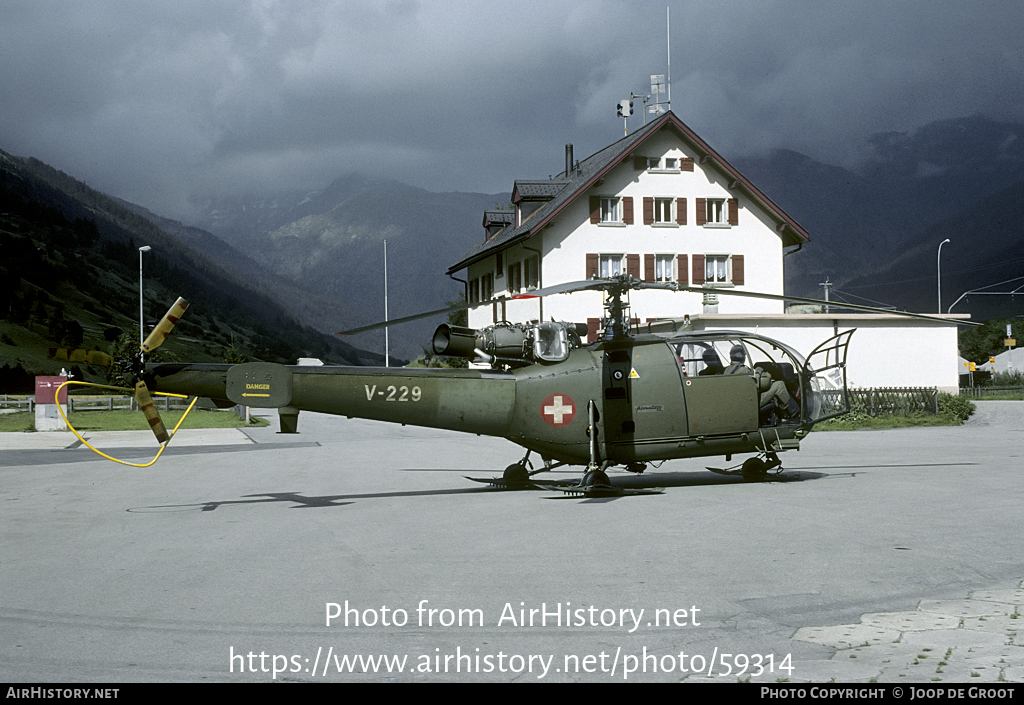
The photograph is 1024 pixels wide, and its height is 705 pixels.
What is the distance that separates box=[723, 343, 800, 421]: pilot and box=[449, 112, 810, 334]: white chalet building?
29291mm

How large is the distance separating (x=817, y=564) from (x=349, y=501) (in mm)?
7421

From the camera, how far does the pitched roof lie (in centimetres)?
4484

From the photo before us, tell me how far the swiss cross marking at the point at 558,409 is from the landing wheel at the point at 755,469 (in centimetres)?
358

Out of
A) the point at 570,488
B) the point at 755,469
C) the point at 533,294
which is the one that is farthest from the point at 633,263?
the point at 533,294

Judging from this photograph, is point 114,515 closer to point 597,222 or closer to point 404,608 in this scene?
point 404,608

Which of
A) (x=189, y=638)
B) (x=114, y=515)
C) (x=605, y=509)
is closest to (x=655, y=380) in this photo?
(x=605, y=509)

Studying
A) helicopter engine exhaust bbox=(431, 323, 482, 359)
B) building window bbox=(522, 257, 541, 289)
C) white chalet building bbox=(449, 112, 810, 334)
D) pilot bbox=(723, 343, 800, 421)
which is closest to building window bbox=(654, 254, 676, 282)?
white chalet building bbox=(449, 112, 810, 334)

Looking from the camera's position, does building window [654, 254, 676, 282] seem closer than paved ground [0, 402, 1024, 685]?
No

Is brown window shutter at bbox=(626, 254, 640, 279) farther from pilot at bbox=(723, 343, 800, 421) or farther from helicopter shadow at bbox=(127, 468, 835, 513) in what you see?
pilot at bbox=(723, 343, 800, 421)

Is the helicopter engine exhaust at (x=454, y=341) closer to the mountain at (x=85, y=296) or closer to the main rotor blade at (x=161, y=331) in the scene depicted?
the main rotor blade at (x=161, y=331)

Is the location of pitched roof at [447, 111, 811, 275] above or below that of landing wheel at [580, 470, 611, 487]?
above

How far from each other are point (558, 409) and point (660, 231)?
33.9 metres

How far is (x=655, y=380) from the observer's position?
14.3 m

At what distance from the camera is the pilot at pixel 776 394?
1482 cm
